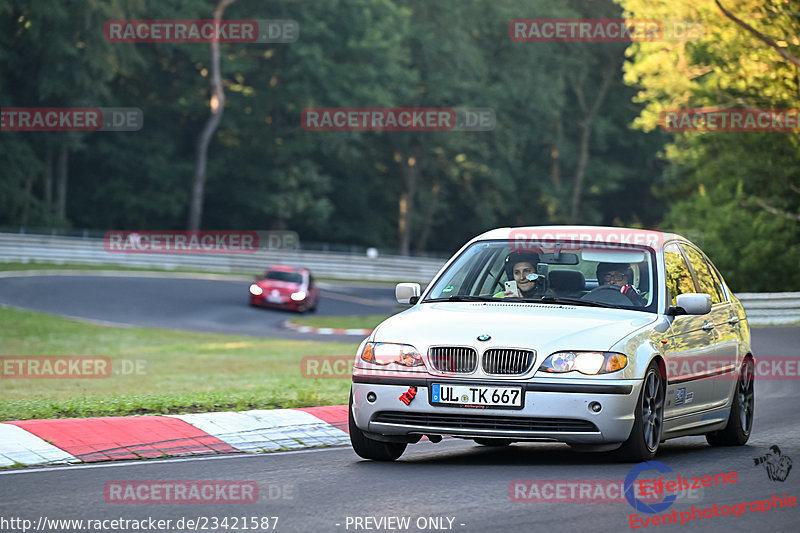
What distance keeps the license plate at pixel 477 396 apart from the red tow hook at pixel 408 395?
5.1 inches

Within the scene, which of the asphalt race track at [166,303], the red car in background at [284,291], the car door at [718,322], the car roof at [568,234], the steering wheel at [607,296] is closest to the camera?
the steering wheel at [607,296]

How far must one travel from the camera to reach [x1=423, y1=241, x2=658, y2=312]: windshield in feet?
32.6

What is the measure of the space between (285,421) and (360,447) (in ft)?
6.47

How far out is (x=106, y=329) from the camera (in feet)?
109

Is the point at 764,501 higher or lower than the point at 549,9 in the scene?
lower

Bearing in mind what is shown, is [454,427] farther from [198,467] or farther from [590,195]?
[590,195]

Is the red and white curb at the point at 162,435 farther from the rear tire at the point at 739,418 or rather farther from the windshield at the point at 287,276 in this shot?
the windshield at the point at 287,276

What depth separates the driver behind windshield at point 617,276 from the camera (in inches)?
395

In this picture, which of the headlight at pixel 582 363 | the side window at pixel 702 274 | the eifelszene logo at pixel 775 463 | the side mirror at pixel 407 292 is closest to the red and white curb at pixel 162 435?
the side mirror at pixel 407 292

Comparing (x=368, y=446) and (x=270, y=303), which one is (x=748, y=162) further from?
(x=368, y=446)

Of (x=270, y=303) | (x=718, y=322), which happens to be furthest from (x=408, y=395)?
(x=270, y=303)

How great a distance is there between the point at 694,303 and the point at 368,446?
2512 millimetres

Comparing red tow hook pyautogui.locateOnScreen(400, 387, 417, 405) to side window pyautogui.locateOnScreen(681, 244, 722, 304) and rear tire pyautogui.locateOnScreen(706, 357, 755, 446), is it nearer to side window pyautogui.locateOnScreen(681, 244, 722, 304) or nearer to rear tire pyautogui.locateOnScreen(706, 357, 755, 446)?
side window pyautogui.locateOnScreen(681, 244, 722, 304)

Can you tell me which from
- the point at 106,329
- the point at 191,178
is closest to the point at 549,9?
the point at 191,178
